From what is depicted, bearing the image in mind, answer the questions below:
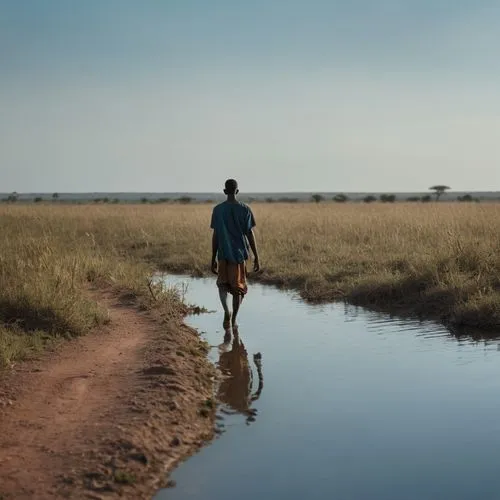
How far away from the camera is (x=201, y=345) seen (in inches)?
293

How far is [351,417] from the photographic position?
529 cm

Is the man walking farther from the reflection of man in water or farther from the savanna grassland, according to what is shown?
the savanna grassland

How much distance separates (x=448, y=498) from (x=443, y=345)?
384 centimetres

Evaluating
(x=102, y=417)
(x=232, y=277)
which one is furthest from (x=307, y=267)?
(x=102, y=417)

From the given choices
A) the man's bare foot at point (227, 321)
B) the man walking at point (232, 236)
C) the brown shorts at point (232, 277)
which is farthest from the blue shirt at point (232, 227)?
the man's bare foot at point (227, 321)

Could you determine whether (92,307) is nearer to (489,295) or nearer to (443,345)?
(443,345)

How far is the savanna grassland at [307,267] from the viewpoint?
747 centimetres

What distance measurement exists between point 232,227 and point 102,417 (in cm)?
384

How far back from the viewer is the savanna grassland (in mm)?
7469

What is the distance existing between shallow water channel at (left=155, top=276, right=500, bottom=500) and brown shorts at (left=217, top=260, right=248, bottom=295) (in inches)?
21.8

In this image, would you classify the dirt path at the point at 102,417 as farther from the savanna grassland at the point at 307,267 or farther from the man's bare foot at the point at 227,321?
the man's bare foot at the point at 227,321

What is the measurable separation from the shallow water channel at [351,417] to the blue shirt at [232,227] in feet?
3.24

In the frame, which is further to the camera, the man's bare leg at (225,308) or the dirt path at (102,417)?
the man's bare leg at (225,308)

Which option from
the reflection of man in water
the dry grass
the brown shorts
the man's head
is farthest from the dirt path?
the man's head
